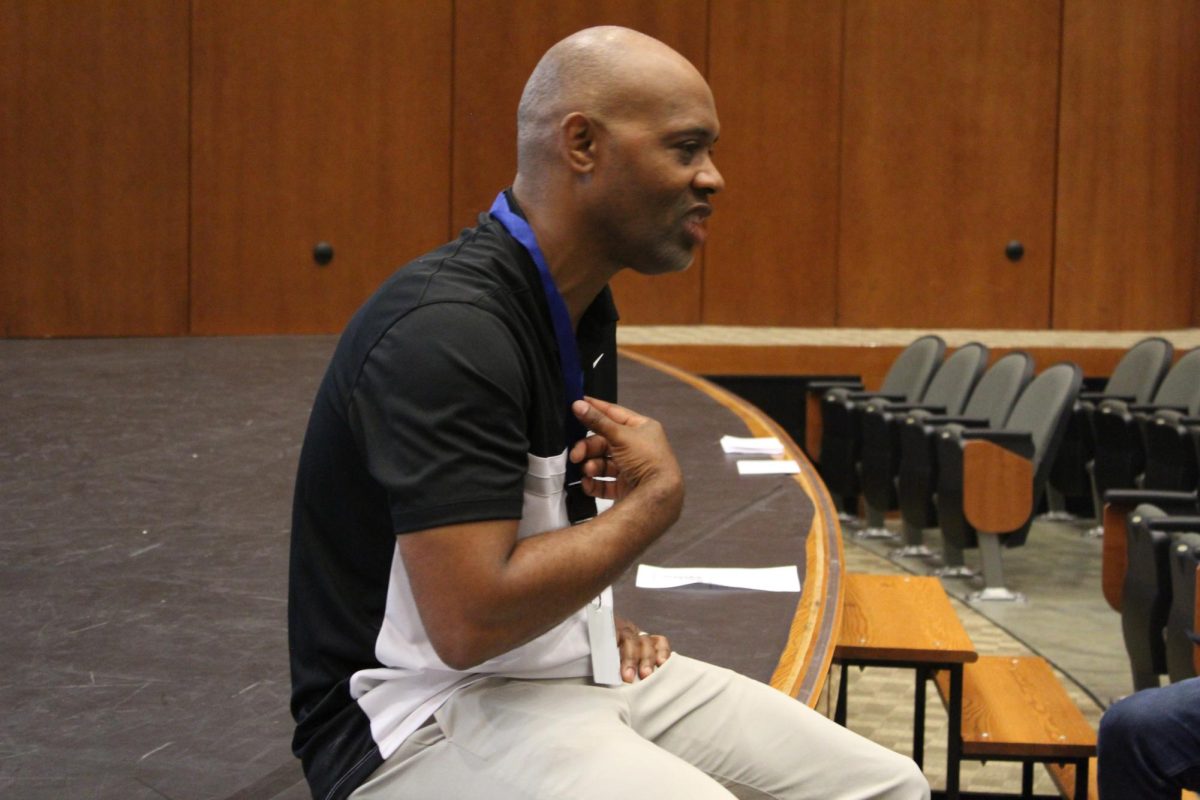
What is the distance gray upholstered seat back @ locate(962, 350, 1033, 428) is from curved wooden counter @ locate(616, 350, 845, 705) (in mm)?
1603

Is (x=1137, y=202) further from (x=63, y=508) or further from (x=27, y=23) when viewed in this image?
(x=63, y=508)

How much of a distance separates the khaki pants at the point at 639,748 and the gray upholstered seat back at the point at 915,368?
4.28m

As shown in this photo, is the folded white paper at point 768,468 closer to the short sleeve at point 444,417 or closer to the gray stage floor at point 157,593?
Answer: the gray stage floor at point 157,593

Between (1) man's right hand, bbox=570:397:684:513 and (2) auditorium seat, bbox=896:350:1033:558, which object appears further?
(2) auditorium seat, bbox=896:350:1033:558

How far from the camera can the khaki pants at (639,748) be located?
103cm

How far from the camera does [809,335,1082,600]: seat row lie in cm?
429

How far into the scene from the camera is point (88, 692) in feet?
5.05

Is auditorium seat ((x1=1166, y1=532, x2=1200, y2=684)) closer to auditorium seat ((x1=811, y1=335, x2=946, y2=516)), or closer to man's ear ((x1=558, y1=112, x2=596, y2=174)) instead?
man's ear ((x1=558, y1=112, x2=596, y2=174))

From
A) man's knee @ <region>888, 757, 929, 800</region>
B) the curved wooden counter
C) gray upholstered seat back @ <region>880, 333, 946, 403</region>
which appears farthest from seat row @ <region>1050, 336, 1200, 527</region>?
A: man's knee @ <region>888, 757, 929, 800</region>

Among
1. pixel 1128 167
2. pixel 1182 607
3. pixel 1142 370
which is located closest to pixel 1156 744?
pixel 1182 607

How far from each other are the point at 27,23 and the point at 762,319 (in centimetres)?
366

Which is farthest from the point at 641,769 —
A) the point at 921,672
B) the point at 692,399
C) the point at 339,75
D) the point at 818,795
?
the point at 339,75

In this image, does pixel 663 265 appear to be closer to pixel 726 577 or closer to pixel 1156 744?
pixel 726 577

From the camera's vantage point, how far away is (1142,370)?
520 cm
